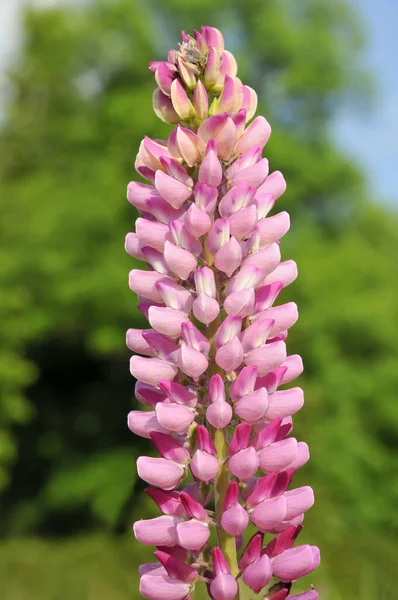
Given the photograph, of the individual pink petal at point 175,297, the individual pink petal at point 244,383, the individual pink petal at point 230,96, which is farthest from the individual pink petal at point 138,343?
the individual pink petal at point 230,96

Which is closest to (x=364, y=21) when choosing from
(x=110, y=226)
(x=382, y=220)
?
(x=382, y=220)

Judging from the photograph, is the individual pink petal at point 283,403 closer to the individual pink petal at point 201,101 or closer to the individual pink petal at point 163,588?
the individual pink petal at point 163,588

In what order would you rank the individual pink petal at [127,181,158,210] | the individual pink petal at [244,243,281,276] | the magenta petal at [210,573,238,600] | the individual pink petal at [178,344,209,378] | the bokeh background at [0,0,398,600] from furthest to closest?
the bokeh background at [0,0,398,600] → the individual pink petal at [127,181,158,210] → the individual pink petal at [244,243,281,276] → the individual pink petal at [178,344,209,378] → the magenta petal at [210,573,238,600]

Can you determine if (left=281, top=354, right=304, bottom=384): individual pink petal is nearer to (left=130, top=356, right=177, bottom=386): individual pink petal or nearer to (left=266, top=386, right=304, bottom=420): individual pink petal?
(left=266, top=386, right=304, bottom=420): individual pink petal

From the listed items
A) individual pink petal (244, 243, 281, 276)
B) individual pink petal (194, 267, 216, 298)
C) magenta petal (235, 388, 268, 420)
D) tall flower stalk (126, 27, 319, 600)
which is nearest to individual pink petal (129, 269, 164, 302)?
tall flower stalk (126, 27, 319, 600)

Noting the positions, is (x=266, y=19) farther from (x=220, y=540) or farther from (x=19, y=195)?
(x=220, y=540)

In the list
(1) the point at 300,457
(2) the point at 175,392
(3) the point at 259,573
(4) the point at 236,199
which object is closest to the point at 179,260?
(4) the point at 236,199
